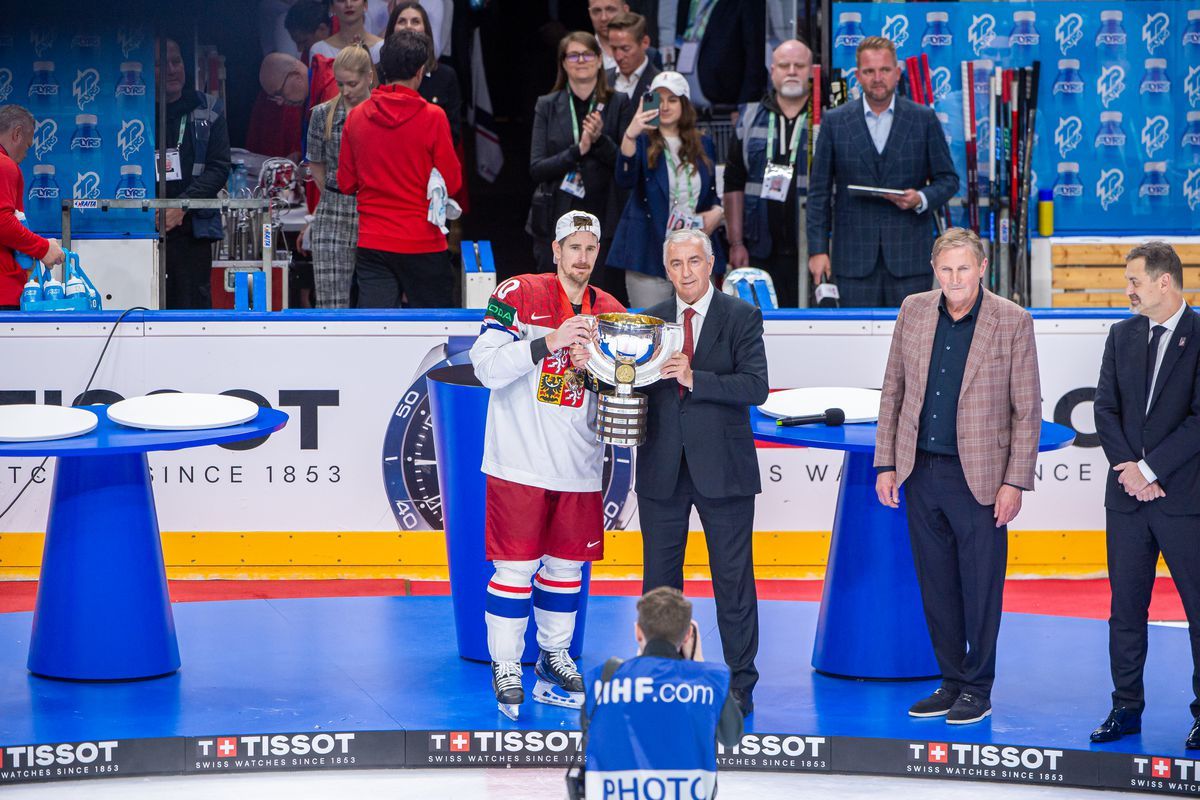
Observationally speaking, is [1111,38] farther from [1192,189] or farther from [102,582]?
[102,582]

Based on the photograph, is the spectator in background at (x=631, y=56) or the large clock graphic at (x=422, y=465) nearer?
the large clock graphic at (x=422, y=465)

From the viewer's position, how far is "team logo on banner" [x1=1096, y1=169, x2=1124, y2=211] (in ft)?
37.2

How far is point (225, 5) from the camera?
34.9 feet

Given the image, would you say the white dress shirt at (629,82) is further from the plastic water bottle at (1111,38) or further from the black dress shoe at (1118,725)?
the black dress shoe at (1118,725)

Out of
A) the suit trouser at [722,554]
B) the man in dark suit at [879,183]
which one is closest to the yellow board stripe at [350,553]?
the man in dark suit at [879,183]

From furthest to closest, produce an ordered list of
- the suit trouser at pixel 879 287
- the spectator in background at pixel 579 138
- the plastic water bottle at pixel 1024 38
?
1. the plastic water bottle at pixel 1024 38
2. the spectator in background at pixel 579 138
3. the suit trouser at pixel 879 287

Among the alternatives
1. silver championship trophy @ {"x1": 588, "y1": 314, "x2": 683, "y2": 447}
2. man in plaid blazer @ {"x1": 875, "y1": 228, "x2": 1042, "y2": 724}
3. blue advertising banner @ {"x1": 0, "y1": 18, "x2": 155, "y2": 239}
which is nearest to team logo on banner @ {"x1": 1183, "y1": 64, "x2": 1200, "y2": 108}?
man in plaid blazer @ {"x1": 875, "y1": 228, "x2": 1042, "y2": 724}

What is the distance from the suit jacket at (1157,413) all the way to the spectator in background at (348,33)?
6.02 m

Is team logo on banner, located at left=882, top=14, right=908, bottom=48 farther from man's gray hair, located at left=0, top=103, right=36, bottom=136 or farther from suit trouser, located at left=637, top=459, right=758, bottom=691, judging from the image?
suit trouser, located at left=637, top=459, right=758, bottom=691

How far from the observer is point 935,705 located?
560cm

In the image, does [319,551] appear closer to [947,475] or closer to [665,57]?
[947,475]

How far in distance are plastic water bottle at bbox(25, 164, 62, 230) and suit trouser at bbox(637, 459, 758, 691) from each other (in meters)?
6.43

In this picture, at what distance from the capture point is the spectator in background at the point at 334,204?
8836mm

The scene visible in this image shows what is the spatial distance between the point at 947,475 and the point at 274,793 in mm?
2406
